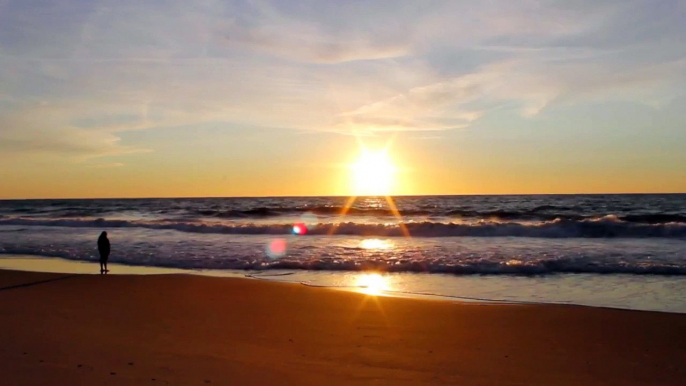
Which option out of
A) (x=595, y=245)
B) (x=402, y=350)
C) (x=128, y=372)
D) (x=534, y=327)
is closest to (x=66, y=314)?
(x=128, y=372)

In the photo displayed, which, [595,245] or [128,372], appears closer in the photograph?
[128,372]

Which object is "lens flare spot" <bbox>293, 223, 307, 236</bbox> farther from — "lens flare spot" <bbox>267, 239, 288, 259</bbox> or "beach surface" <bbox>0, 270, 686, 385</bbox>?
"beach surface" <bbox>0, 270, 686, 385</bbox>

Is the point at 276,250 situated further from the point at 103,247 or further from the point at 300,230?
the point at 300,230

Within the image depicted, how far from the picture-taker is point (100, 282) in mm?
12242

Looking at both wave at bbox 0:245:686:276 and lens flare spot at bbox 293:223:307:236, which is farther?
lens flare spot at bbox 293:223:307:236

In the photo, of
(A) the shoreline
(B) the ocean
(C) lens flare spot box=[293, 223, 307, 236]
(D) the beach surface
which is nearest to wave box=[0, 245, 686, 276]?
(B) the ocean

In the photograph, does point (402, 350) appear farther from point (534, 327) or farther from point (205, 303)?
point (205, 303)

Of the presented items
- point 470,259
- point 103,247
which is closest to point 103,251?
point 103,247

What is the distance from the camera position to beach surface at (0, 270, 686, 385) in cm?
548

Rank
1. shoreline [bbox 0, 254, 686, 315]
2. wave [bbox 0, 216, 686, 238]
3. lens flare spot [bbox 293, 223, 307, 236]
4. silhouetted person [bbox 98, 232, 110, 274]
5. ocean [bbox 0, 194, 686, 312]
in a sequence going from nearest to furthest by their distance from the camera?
shoreline [bbox 0, 254, 686, 315] < ocean [bbox 0, 194, 686, 312] < silhouetted person [bbox 98, 232, 110, 274] < wave [bbox 0, 216, 686, 238] < lens flare spot [bbox 293, 223, 307, 236]

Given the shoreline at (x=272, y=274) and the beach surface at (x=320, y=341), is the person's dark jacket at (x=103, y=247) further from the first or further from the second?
the beach surface at (x=320, y=341)

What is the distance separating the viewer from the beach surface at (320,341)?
5484 millimetres

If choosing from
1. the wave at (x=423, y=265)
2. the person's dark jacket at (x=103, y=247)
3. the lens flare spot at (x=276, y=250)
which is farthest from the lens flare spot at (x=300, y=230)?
the person's dark jacket at (x=103, y=247)

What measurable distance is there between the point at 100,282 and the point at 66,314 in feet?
13.2
